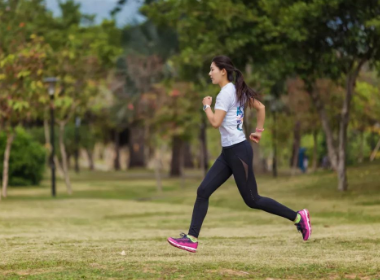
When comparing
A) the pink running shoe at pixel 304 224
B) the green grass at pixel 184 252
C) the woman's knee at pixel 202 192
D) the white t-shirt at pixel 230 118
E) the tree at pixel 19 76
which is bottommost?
the green grass at pixel 184 252

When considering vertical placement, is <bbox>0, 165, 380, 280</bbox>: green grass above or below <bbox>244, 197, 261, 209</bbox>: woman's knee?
below

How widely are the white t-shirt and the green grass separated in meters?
1.33

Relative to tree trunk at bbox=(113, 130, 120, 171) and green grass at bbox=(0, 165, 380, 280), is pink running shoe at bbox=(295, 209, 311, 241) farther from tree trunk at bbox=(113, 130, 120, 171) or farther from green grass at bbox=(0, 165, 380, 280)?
tree trunk at bbox=(113, 130, 120, 171)

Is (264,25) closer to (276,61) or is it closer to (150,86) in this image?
(276,61)

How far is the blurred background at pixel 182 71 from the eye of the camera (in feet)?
83.6

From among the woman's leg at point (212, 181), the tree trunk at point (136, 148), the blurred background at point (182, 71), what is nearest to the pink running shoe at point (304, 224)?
the woman's leg at point (212, 181)

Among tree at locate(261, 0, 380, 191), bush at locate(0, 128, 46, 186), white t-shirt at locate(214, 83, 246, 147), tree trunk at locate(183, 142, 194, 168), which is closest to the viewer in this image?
white t-shirt at locate(214, 83, 246, 147)

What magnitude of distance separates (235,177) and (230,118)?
68 centimetres

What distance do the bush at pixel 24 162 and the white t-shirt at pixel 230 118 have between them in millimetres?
35210

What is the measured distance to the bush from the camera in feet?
146

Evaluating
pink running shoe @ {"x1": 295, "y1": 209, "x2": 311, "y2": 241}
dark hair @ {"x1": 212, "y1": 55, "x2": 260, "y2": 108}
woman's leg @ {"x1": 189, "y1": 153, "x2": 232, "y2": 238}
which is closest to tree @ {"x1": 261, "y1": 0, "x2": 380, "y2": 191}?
pink running shoe @ {"x1": 295, "y1": 209, "x2": 311, "y2": 241}

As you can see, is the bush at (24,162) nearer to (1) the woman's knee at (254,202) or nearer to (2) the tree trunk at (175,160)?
(2) the tree trunk at (175,160)

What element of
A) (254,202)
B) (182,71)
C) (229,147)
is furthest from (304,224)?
(182,71)

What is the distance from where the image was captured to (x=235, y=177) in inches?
391
